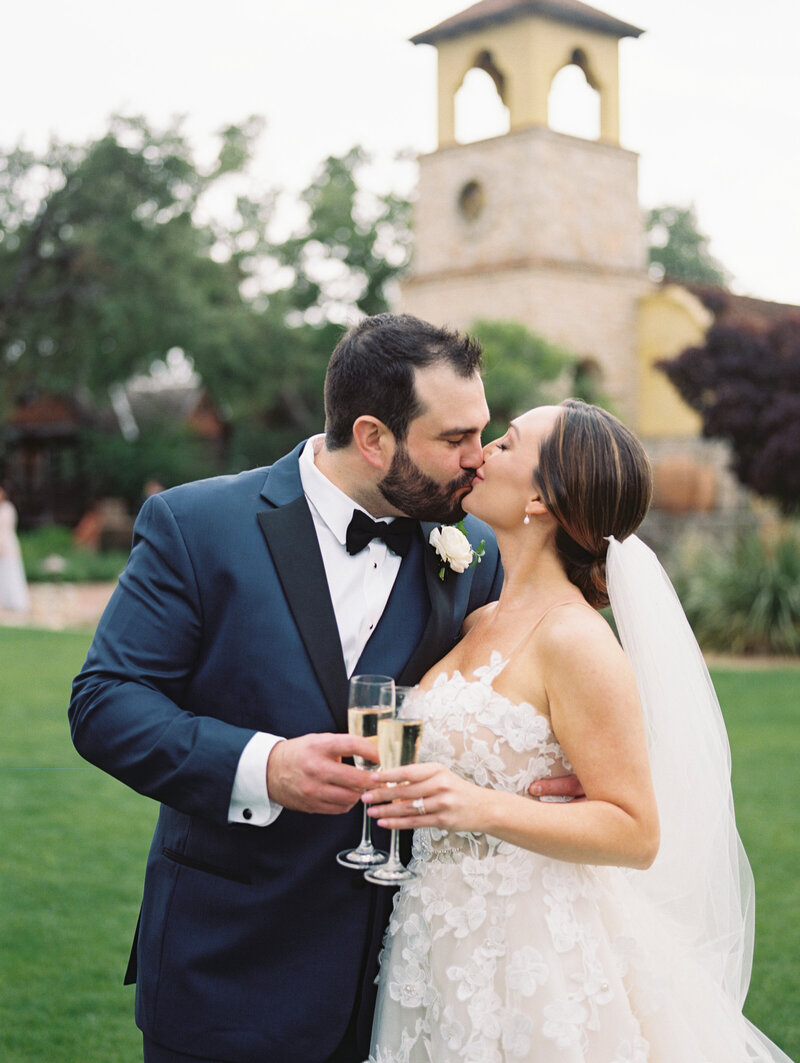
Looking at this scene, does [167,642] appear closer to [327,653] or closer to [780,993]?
[327,653]

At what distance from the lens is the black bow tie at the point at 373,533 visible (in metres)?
3.23

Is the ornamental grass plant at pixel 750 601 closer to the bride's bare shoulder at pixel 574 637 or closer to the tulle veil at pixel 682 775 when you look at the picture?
the tulle veil at pixel 682 775

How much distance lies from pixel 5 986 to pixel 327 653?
3.81 metres

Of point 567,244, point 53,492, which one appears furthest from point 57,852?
point 53,492

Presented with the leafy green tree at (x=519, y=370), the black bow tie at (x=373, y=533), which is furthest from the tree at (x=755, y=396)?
the black bow tie at (x=373, y=533)

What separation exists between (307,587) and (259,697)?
0.31 m

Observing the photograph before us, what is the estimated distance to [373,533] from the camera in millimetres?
3246

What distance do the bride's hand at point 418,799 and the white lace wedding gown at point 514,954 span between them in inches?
18.3

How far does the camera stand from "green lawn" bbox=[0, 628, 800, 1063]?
5480mm

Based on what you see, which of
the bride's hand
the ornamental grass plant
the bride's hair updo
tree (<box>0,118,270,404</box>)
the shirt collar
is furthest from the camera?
tree (<box>0,118,270,404</box>)

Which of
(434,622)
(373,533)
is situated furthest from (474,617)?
(373,533)

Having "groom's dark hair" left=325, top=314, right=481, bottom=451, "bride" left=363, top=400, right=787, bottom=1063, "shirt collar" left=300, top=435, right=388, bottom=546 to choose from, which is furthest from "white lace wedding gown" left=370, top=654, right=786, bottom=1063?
"groom's dark hair" left=325, top=314, right=481, bottom=451

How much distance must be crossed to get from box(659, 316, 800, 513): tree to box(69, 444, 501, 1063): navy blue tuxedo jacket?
19193mm

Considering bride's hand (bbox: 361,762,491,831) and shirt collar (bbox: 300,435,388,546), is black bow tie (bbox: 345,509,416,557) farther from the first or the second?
bride's hand (bbox: 361,762,491,831)
